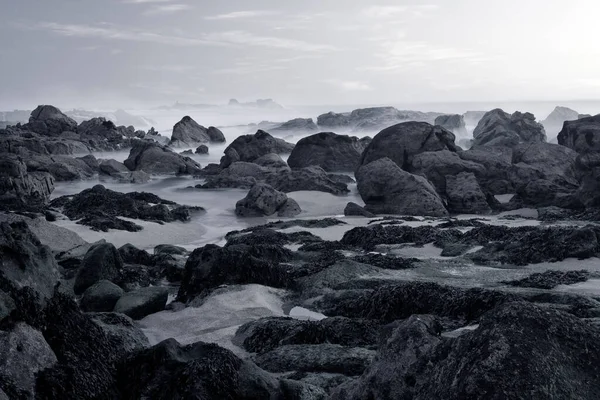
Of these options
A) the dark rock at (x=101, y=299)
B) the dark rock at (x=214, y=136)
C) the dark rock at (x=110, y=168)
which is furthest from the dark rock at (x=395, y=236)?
the dark rock at (x=214, y=136)

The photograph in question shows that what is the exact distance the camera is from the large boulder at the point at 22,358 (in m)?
3.43

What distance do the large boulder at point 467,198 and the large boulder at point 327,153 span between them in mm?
11434

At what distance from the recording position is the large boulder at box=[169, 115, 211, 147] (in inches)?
1946

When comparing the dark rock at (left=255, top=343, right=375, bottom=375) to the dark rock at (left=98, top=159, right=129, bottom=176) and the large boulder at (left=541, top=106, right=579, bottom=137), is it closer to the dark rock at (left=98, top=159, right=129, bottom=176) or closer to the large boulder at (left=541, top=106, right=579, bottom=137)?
the dark rock at (left=98, top=159, right=129, bottom=176)

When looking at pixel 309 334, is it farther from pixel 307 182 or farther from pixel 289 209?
pixel 307 182

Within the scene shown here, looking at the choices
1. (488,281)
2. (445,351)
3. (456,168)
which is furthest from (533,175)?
(445,351)

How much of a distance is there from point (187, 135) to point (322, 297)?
148 feet

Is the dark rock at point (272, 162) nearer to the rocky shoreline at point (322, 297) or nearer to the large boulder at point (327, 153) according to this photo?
the large boulder at point (327, 153)

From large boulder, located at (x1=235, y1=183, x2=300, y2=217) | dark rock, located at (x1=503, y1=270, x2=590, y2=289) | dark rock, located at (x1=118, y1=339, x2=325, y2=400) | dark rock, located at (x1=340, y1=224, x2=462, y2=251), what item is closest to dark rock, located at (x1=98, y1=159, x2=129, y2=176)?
large boulder, located at (x1=235, y1=183, x2=300, y2=217)

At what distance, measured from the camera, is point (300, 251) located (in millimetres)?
11109

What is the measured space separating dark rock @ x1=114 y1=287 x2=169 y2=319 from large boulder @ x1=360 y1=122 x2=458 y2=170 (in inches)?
683

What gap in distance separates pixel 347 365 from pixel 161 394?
148 centimetres

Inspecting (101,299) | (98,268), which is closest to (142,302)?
(101,299)

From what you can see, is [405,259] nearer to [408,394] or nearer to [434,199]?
[408,394]
